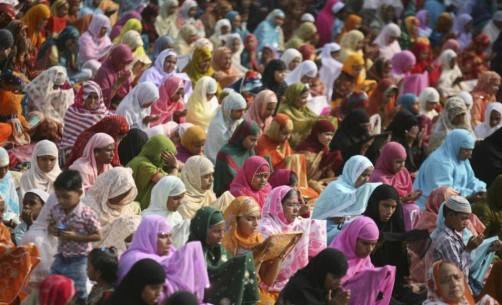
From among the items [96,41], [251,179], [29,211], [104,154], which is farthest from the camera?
[96,41]

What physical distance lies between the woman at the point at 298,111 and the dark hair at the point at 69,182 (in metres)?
5.17

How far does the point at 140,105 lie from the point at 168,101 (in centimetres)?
62

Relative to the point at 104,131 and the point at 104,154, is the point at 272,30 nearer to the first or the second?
the point at 104,131

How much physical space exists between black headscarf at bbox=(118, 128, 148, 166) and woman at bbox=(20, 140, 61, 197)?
112 centimetres

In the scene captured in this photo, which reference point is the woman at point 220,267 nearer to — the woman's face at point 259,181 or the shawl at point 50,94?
the woman's face at point 259,181

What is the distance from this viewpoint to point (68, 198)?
9.10 meters

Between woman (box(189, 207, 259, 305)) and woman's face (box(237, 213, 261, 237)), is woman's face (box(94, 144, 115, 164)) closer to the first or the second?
woman's face (box(237, 213, 261, 237))

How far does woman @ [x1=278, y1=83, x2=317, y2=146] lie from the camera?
46.7 ft

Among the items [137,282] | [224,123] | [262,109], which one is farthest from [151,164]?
[137,282]

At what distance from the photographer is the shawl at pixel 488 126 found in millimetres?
15164

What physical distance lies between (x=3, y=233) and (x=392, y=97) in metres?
7.01

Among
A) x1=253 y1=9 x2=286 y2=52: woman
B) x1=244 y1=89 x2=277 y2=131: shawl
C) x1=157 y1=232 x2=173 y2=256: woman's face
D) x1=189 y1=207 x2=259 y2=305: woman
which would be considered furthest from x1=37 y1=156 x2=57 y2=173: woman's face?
x1=253 y1=9 x2=286 y2=52: woman

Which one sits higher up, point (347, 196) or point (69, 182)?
point (69, 182)

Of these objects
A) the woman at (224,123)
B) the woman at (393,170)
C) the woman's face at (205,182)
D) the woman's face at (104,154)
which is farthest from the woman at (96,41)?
the woman's face at (205,182)
